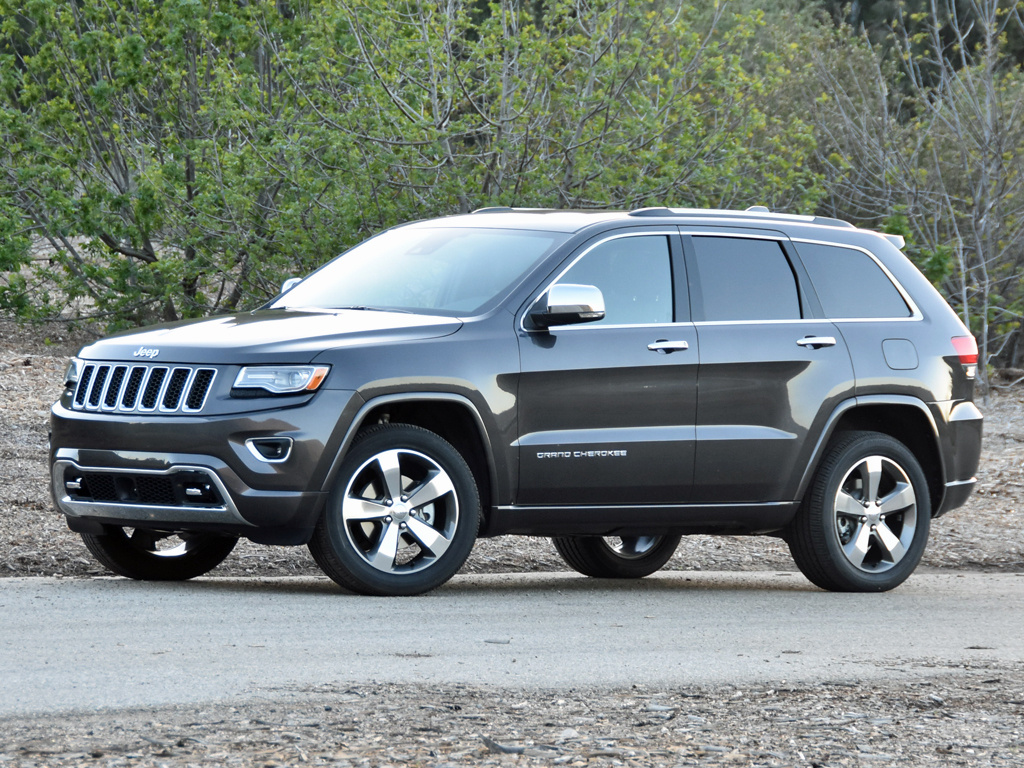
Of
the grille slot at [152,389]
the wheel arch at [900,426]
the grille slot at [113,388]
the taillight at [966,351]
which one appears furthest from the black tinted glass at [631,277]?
the grille slot at [113,388]

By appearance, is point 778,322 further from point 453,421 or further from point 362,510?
point 362,510

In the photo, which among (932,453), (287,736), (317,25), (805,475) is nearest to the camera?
(287,736)

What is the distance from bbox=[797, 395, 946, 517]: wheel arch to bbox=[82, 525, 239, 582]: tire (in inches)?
119

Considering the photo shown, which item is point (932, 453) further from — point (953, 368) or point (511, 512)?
point (511, 512)

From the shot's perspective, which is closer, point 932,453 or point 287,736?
point 287,736

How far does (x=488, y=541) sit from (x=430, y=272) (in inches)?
109

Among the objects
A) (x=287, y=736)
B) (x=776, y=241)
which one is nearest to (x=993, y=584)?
(x=776, y=241)

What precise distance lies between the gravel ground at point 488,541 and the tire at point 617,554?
1.59 feet

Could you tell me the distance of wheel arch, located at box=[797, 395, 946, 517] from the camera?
887cm

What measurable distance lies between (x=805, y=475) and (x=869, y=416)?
720 mm

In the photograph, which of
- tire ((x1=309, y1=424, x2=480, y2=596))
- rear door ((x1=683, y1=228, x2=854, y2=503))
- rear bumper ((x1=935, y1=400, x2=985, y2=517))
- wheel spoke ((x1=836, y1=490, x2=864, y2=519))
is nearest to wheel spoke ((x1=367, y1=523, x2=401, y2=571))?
tire ((x1=309, y1=424, x2=480, y2=596))

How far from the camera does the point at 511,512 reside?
26.1 ft

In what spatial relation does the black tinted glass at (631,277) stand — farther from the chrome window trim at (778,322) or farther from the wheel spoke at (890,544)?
the wheel spoke at (890,544)

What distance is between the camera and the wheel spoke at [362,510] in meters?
7.48
